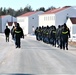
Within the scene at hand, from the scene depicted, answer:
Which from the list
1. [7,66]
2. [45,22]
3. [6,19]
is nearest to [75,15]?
[45,22]

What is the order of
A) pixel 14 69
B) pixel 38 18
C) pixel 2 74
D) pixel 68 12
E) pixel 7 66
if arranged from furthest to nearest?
pixel 38 18 → pixel 68 12 → pixel 7 66 → pixel 14 69 → pixel 2 74

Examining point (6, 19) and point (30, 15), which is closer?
point (30, 15)

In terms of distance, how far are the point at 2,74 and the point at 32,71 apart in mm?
1269

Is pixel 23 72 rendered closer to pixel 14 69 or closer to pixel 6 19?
pixel 14 69

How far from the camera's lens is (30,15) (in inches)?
5271

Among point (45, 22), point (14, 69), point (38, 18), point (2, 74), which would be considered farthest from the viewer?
point (38, 18)

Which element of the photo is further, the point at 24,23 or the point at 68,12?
the point at 24,23

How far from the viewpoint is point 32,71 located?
14906 mm

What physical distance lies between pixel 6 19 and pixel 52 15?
5702cm

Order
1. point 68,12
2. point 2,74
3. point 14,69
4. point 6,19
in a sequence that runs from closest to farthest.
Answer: point 2,74 < point 14,69 < point 68,12 < point 6,19

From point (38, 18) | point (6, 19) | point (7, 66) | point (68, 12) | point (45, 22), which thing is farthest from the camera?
point (6, 19)

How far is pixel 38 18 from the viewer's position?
13138 cm

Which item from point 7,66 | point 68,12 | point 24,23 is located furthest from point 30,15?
point 7,66

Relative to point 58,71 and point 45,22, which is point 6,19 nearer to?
point 45,22
